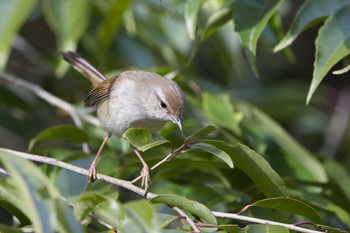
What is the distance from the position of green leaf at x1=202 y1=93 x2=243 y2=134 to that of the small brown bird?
0.73 ft

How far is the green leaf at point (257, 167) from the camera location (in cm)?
245

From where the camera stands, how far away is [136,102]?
3.52m

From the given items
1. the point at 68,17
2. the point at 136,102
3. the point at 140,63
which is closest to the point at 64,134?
the point at 136,102

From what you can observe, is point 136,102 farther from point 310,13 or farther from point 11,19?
point 310,13

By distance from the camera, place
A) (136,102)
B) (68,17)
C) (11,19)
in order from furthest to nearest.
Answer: (68,17) < (136,102) < (11,19)

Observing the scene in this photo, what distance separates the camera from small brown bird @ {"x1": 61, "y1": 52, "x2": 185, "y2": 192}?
336cm

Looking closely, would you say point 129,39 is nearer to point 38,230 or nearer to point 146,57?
point 146,57

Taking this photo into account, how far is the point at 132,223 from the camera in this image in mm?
1891

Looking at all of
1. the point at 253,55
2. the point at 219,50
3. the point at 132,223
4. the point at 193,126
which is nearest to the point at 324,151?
the point at 219,50

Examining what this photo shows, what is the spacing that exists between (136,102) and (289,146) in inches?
31.2

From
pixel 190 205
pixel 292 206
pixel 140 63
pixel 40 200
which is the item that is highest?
pixel 40 200

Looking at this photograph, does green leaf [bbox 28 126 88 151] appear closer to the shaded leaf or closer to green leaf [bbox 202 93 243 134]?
green leaf [bbox 202 93 243 134]

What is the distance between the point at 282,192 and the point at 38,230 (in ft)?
3.65

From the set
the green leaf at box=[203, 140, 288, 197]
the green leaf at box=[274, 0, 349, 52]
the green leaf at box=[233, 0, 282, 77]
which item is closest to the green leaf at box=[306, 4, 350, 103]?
the green leaf at box=[274, 0, 349, 52]
